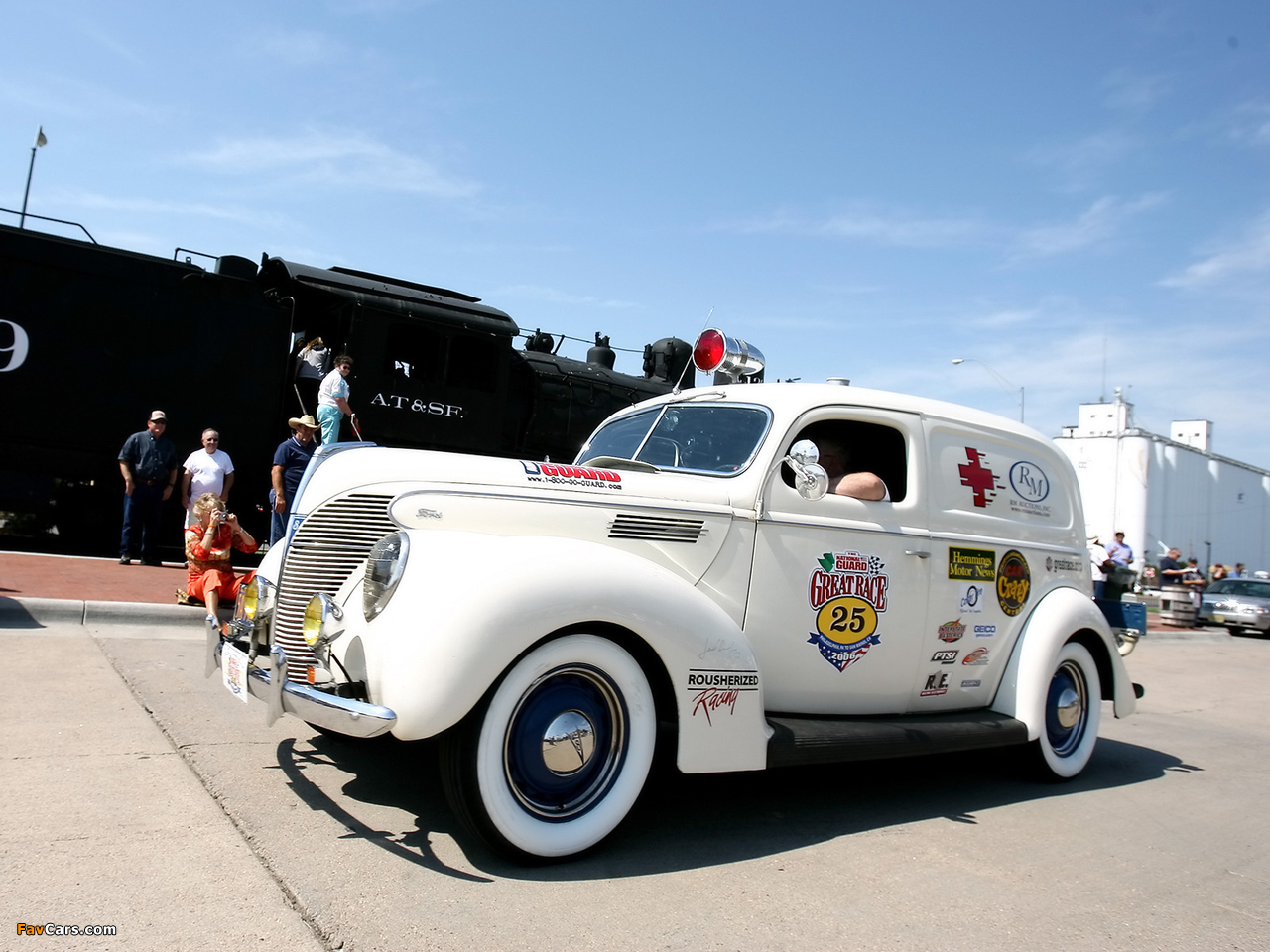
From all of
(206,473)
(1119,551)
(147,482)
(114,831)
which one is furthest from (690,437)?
(1119,551)

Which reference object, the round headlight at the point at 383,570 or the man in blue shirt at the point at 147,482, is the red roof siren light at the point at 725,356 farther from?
the man in blue shirt at the point at 147,482

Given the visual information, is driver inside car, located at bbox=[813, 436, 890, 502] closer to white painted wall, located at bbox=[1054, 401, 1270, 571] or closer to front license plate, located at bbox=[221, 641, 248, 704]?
front license plate, located at bbox=[221, 641, 248, 704]

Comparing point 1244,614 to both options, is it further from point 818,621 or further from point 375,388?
point 818,621

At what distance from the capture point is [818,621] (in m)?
4.02

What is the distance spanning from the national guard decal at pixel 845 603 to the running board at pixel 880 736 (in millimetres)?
306

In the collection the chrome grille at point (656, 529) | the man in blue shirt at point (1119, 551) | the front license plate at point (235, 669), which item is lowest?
the front license plate at point (235, 669)

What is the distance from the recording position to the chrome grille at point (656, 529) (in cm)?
359

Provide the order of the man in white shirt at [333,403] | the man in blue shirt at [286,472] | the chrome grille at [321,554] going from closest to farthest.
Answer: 1. the chrome grille at [321,554]
2. the man in blue shirt at [286,472]
3. the man in white shirt at [333,403]

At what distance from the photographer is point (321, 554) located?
11.8 feet

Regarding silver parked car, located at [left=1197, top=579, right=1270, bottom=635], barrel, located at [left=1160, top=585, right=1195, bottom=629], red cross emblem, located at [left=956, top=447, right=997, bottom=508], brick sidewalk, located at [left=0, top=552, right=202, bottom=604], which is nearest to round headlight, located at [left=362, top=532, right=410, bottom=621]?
red cross emblem, located at [left=956, top=447, right=997, bottom=508]

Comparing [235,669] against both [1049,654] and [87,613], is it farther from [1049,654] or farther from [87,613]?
[1049,654]

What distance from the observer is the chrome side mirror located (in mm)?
3875

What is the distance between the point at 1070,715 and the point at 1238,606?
19.3m

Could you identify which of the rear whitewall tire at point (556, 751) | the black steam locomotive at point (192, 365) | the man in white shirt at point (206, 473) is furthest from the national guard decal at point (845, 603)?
the black steam locomotive at point (192, 365)
